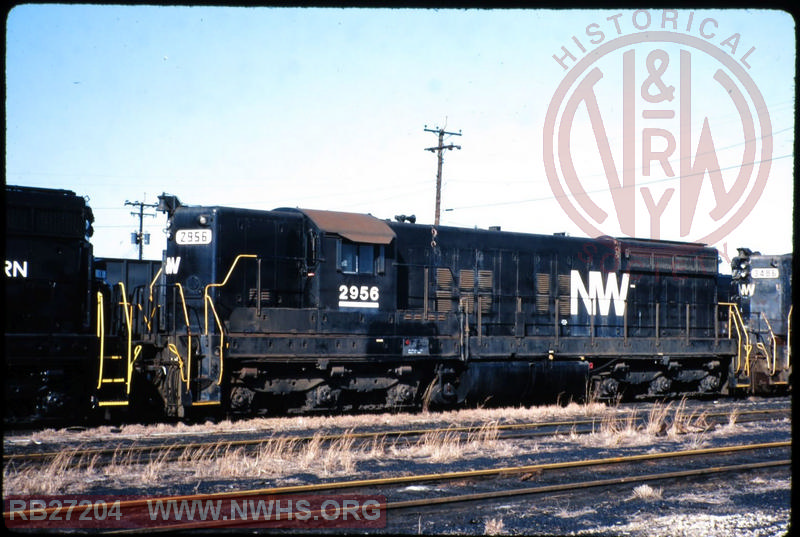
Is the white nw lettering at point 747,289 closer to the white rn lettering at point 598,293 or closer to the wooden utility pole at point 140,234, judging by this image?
the white rn lettering at point 598,293

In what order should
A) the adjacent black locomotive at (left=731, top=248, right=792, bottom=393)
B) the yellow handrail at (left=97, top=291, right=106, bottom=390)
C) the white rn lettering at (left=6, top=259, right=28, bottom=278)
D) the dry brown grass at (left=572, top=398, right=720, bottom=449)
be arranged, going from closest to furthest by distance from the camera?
the dry brown grass at (left=572, top=398, right=720, bottom=449) < the white rn lettering at (left=6, top=259, right=28, bottom=278) < the yellow handrail at (left=97, top=291, right=106, bottom=390) < the adjacent black locomotive at (left=731, top=248, right=792, bottom=393)

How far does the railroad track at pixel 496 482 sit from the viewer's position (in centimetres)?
Result: 655

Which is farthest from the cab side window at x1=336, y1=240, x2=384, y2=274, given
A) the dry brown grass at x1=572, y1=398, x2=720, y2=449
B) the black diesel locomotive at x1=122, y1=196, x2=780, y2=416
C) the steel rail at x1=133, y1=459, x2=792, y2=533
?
the steel rail at x1=133, y1=459, x2=792, y2=533

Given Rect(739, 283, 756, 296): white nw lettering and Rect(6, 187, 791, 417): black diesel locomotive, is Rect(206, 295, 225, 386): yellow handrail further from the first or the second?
Rect(739, 283, 756, 296): white nw lettering

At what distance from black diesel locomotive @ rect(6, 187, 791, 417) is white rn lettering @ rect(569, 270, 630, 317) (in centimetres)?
4

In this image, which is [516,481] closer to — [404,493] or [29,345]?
[404,493]

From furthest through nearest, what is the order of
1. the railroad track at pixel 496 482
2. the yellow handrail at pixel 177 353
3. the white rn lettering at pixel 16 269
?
the yellow handrail at pixel 177 353 < the white rn lettering at pixel 16 269 < the railroad track at pixel 496 482

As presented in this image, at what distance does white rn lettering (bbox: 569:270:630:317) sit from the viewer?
17.5 meters

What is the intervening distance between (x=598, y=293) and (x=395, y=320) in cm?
540

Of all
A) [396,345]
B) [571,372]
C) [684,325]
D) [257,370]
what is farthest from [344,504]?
[684,325]

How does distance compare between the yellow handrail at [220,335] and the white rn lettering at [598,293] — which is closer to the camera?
the yellow handrail at [220,335]

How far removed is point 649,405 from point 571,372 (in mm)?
1814

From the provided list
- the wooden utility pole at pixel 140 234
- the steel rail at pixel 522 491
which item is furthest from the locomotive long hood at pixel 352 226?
the wooden utility pole at pixel 140 234

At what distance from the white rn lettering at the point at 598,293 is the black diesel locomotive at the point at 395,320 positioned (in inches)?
1.5
